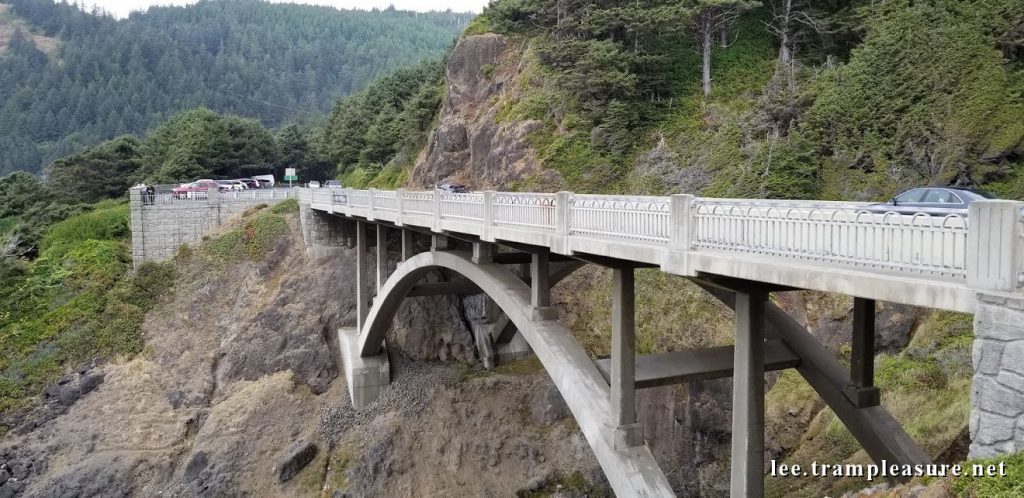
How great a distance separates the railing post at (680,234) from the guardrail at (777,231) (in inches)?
0.5

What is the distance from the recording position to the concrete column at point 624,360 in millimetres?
8703

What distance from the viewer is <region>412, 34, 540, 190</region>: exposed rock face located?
2736 cm

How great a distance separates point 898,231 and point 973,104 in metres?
13.9

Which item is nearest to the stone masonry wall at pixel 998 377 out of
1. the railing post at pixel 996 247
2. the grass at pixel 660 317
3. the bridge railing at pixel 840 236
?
the railing post at pixel 996 247

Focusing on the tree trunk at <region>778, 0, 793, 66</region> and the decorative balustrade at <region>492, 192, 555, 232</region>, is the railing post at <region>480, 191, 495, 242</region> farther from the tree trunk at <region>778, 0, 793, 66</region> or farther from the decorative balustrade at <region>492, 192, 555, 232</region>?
the tree trunk at <region>778, 0, 793, 66</region>

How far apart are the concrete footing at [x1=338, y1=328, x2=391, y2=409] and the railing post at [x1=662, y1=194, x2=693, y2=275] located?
55.8 feet

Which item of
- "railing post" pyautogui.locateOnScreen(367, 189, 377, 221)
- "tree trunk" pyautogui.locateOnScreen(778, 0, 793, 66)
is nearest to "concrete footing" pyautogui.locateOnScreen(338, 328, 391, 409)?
"railing post" pyautogui.locateOnScreen(367, 189, 377, 221)

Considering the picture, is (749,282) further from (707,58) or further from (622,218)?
(707,58)

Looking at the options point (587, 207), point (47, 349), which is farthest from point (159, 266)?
point (587, 207)

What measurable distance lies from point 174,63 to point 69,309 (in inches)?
4579

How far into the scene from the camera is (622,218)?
8312 millimetres

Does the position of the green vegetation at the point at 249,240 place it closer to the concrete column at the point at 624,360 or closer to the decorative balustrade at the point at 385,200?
the decorative balustrade at the point at 385,200

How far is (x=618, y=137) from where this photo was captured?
24.0 m

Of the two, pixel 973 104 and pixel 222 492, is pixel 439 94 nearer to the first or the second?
pixel 222 492
